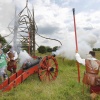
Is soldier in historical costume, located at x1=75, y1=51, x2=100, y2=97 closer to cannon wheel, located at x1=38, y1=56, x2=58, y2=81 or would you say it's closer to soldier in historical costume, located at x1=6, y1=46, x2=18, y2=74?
cannon wheel, located at x1=38, y1=56, x2=58, y2=81

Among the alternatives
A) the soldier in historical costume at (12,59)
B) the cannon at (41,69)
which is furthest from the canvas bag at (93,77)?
the soldier in historical costume at (12,59)

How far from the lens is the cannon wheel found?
7.20m

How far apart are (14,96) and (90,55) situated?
7.20 feet

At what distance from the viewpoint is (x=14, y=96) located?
5.36 m

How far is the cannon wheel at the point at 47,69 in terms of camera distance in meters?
A: 7.20

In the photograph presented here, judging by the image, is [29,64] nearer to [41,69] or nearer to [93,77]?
[41,69]

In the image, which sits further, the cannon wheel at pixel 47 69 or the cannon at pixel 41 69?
the cannon wheel at pixel 47 69

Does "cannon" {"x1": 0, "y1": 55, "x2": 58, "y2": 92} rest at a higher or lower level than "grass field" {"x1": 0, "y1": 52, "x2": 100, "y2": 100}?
higher

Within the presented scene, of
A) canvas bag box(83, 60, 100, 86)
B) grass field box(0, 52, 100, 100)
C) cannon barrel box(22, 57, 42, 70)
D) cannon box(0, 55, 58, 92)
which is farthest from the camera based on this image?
cannon barrel box(22, 57, 42, 70)

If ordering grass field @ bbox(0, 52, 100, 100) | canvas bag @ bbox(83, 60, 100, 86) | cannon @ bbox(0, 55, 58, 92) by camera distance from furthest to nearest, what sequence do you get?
cannon @ bbox(0, 55, 58, 92) < grass field @ bbox(0, 52, 100, 100) < canvas bag @ bbox(83, 60, 100, 86)

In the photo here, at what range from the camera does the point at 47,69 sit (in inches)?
296

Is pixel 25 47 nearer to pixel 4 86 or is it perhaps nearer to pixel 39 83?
pixel 39 83

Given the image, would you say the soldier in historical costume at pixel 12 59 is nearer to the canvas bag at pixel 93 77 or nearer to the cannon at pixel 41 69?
the cannon at pixel 41 69

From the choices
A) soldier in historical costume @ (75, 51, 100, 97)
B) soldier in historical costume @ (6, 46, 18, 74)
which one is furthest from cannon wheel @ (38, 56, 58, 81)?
soldier in historical costume @ (75, 51, 100, 97)
